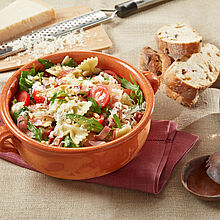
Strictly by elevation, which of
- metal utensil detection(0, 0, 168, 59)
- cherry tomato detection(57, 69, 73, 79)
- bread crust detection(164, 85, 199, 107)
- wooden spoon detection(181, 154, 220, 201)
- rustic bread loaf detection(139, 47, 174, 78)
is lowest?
bread crust detection(164, 85, 199, 107)

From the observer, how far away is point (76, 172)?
1.78 m

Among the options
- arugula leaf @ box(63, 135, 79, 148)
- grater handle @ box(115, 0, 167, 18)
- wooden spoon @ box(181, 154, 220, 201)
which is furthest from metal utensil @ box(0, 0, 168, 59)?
wooden spoon @ box(181, 154, 220, 201)

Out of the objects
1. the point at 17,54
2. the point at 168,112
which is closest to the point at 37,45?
the point at 17,54

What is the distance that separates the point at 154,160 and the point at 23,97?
→ 33.4 inches

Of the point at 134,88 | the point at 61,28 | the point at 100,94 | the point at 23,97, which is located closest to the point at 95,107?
the point at 100,94

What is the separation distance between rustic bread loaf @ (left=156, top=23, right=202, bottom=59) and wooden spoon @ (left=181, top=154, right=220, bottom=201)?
1121 millimetres

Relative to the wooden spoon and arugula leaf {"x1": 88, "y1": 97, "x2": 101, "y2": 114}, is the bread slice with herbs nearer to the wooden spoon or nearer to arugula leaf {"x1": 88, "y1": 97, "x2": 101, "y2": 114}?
the wooden spoon

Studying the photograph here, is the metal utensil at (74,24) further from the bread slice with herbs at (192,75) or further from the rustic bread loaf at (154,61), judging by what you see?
the bread slice with herbs at (192,75)

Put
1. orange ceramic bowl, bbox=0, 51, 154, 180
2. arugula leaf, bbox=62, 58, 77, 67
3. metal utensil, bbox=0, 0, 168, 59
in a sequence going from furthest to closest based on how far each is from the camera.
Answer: metal utensil, bbox=0, 0, 168, 59 < arugula leaf, bbox=62, 58, 77, 67 < orange ceramic bowl, bbox=0, 51, 154, 180

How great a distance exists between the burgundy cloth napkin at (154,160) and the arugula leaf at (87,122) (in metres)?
0.35

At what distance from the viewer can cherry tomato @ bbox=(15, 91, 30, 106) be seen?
1.91 meters

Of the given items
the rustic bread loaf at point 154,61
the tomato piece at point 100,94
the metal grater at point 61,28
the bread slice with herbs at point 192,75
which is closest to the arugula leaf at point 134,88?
the tomato piece at point 100,94

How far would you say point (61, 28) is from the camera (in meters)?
3.16

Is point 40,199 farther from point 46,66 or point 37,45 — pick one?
point 37,45
